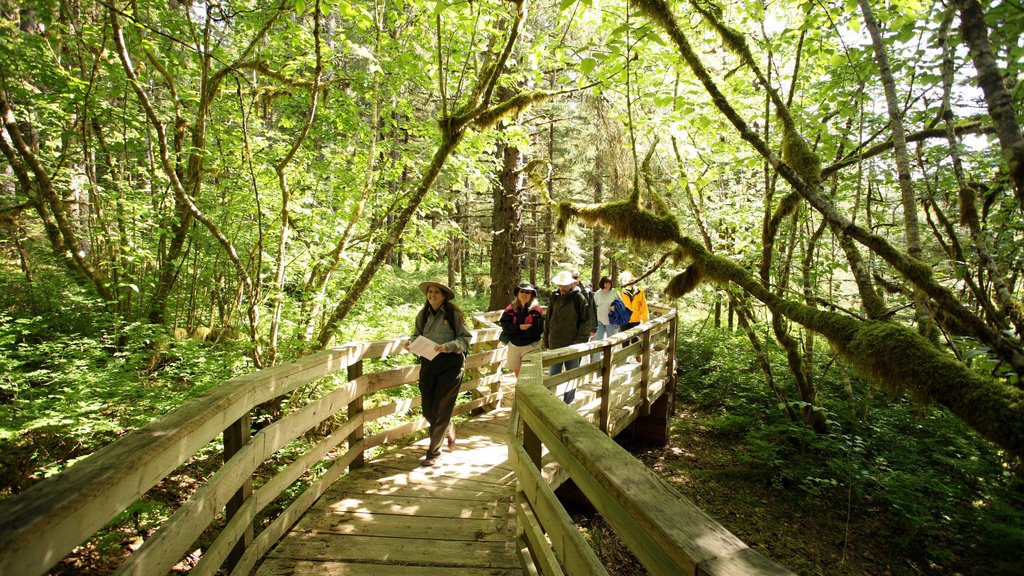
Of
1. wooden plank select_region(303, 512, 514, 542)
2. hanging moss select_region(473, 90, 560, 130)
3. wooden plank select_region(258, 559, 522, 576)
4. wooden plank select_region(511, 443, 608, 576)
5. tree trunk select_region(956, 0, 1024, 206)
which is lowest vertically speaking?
wooden plank select_region(303, 512, 514, 542)

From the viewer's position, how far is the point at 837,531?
19.6ft

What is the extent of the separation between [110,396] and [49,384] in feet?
3.37

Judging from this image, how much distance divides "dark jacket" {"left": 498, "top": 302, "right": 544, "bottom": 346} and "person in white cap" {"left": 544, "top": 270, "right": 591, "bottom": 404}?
20cm

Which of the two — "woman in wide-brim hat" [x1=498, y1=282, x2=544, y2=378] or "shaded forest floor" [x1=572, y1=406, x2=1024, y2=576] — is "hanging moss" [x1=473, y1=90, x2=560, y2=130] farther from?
"shaded forest floor" [x1=572, y1=406, x2=1024, y2=576]

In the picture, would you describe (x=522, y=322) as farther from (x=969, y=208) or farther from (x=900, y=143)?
(x=969, y=208)

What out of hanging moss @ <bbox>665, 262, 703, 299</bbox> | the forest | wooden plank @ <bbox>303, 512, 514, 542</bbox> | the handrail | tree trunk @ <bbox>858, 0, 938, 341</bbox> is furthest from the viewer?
hanging moss @ <bbox>665, 262, 703, 299</bbox>

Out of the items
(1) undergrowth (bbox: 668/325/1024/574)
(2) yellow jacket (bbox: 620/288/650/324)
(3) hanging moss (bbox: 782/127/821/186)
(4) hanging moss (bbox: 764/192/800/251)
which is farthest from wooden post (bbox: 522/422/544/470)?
(2) yellow jacket (bbox: 620/288/650/324)

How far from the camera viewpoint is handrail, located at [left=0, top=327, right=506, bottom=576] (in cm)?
122

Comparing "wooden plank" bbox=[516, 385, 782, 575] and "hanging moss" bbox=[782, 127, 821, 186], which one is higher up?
"hanging moss" bbox=[782, 127, 821, 186]

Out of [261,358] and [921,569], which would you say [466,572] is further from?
[921,569]

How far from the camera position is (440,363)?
486cm

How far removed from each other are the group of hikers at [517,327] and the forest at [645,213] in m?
1.21

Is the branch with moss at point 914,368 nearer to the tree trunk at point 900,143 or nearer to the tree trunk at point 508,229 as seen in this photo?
the tree trunk at point 900,143

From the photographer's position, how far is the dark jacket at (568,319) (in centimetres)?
653
